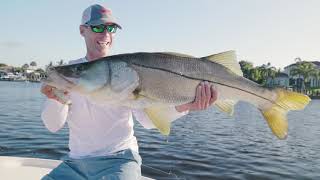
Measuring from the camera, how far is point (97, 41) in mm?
4820

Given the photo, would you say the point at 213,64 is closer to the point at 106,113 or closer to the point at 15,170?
the point at 106,113

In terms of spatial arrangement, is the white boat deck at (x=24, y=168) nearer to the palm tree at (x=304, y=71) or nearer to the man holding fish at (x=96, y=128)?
the man holding fish at (x=96, y=128)

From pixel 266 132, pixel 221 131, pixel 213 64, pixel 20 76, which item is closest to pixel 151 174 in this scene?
pixel 213 64

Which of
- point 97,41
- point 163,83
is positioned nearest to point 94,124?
point 97,41

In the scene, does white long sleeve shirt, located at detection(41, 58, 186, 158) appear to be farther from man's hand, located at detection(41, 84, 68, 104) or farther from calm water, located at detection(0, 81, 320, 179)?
calm water, located at detection(0, 81, 320, 179)

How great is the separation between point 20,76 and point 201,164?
649 feet

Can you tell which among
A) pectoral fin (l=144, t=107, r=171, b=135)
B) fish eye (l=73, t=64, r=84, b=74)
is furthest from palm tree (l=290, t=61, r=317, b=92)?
fish eye (l=73, t=64, r=84, b=74)

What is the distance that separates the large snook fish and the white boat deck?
3139 mm

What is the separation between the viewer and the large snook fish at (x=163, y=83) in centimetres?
369

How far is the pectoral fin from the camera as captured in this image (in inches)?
151

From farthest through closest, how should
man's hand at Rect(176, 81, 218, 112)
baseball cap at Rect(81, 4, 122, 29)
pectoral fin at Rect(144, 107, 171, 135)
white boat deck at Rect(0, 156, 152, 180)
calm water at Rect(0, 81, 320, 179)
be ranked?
calm water at Rect(0, 81, 320, 179) < white boat deck at Rect(0, 156, 152, 180) < baseball cap at Rect(81, 4, 122, 29) < man's hand at Rect(176, 81, 218, 112) < pectoral fin at Rect(144, 107, 171, 135)

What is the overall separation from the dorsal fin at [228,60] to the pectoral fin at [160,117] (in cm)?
71

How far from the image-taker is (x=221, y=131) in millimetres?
26453

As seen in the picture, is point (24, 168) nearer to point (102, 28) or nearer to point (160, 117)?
point (102, 28)
